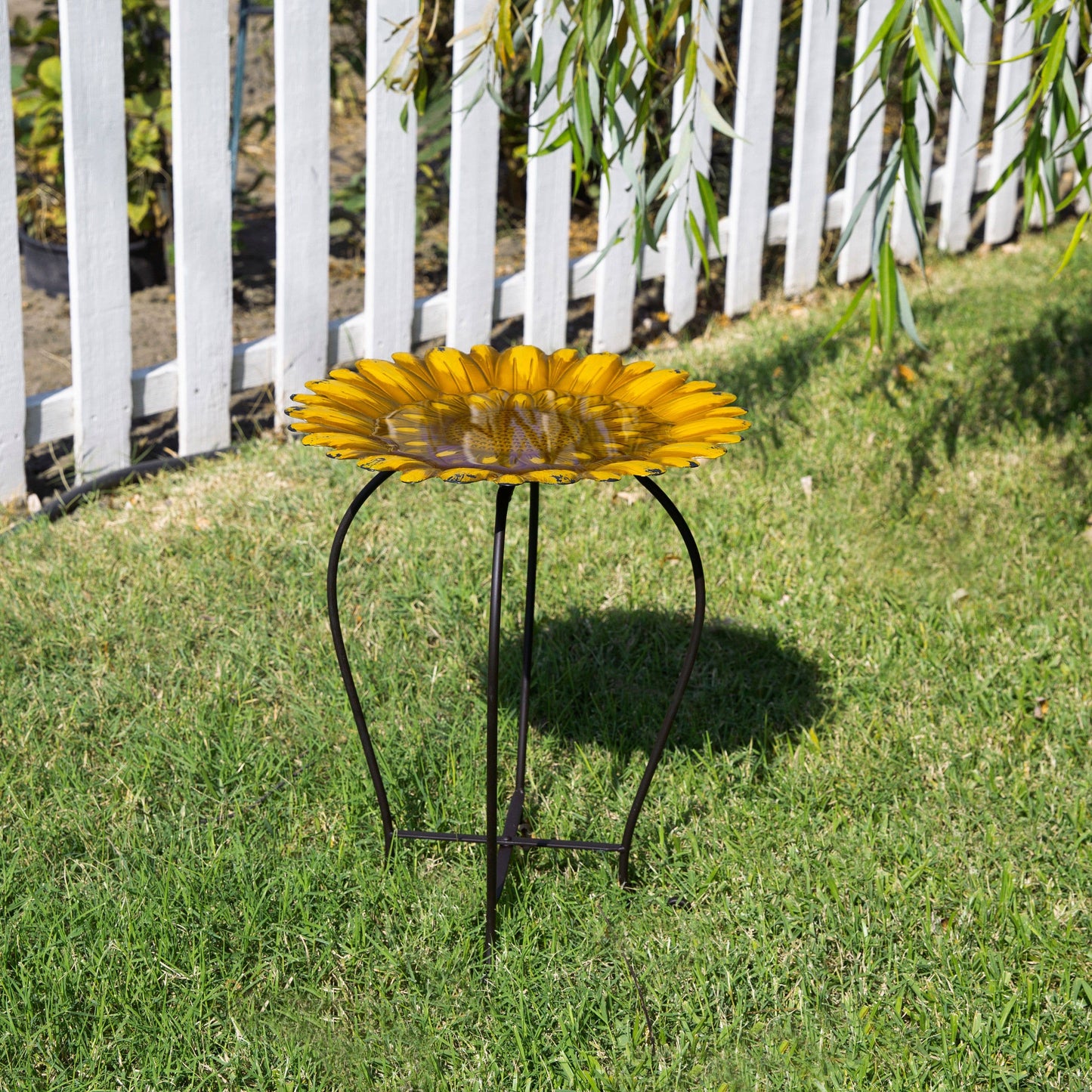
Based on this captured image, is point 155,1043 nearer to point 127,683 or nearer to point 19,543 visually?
point 127,683

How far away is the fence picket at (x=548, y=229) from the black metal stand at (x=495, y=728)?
6.63 ft

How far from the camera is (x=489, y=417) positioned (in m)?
1.94

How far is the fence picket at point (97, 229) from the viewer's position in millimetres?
3090

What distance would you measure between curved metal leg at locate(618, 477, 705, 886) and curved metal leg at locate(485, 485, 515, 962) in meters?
0.21

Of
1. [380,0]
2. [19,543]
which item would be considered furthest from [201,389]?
[380,0]

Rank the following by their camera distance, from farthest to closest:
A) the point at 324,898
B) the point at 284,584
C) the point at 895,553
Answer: the point at 895,553 → the point at 284,584 → the point at 324,898

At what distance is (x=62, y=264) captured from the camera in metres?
4.49

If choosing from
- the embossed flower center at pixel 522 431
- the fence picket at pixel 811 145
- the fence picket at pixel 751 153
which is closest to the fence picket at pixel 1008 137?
the fence picket at pixel 811 145

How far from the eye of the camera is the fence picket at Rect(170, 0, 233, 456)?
10.6 feet

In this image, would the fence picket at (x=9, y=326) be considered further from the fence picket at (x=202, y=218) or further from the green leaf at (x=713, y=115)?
the green leaf at (x=713, y=115)

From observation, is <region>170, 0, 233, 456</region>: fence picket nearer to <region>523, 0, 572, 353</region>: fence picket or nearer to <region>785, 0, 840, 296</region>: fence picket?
<region>523, 0, 572, 353</region>: fence picket

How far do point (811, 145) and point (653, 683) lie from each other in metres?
2.83

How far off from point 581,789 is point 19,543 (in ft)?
5.31

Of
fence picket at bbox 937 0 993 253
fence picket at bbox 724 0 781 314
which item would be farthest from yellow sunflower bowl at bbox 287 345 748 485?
fence picket at bbox 937 0 993 253
